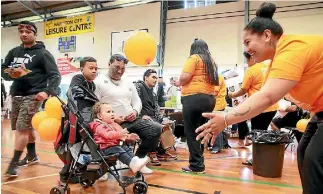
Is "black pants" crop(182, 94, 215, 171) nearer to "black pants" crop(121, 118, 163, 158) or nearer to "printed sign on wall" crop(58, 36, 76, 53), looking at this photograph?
"black pants" crop(121, 118, 163, 158)

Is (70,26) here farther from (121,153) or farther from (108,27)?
(121,153)

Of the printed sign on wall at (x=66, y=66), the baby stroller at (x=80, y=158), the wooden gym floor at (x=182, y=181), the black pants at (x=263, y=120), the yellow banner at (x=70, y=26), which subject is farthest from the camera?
the printed sign on wall at (x=66, y=66)

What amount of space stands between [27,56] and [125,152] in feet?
5.12

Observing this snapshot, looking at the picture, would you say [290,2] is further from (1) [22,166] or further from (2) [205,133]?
(2) [205,133]

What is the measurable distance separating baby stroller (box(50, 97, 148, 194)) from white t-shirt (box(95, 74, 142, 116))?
58cm

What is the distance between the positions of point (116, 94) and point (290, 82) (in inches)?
89.7

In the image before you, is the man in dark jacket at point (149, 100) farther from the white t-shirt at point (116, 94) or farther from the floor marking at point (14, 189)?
the floor marking at point (14, 189)

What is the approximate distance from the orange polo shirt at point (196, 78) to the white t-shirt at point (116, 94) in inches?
24.6

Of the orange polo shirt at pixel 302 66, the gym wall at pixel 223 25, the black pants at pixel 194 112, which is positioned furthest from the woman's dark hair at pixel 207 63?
the gym wall at pixel 223 25

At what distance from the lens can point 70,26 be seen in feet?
40.1

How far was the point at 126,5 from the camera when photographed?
11180 millimetres

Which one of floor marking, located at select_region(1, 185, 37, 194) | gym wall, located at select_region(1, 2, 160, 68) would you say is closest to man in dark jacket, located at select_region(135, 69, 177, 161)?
floor marking, located at select_region(1, 185, 37, 194)

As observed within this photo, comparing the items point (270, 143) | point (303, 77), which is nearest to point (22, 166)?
point (270, 143)

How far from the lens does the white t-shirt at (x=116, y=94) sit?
126 inches
